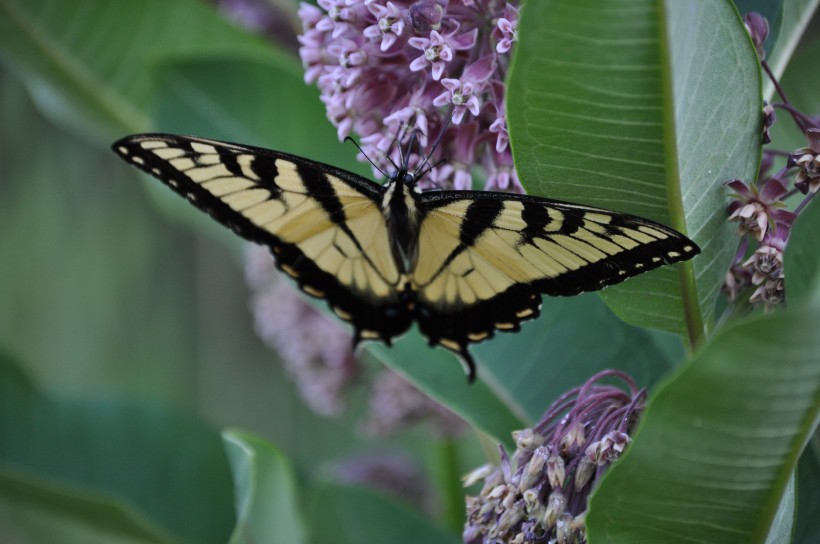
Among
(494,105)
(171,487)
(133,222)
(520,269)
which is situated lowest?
(133,222)

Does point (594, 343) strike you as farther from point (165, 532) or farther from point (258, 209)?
point (165, 532)

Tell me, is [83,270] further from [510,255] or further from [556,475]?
[556,475]

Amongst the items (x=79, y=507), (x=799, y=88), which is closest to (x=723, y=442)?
(x=799, y=88)

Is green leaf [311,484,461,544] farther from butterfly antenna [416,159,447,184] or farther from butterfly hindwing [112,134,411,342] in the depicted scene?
butterfly antenna [416,159,447,184]

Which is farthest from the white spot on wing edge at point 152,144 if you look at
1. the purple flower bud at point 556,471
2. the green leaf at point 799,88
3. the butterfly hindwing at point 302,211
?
the green leaf at point 799,88

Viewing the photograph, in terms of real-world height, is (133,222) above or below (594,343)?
below

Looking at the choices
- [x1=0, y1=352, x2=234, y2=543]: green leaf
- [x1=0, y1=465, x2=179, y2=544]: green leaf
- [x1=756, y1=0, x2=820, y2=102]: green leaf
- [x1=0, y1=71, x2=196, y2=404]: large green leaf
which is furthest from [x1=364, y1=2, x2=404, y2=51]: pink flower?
[x1=0, y1=71, x2=196, y2=404]: large green leaf

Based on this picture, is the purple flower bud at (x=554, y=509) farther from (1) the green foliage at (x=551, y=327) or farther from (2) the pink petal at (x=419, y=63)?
(2) the pink petal at (x=419, y=63)

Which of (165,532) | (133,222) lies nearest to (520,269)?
(165,532)

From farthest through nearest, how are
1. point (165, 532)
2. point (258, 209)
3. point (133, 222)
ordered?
point (133, 222) < point (165, 532) < point (258, 209)
